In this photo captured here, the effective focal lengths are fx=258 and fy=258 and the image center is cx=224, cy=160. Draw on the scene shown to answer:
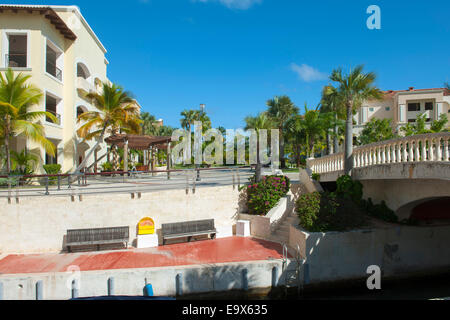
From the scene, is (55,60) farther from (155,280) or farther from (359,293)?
(359,293)

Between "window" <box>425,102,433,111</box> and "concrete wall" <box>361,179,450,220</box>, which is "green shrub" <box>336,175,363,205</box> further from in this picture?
"window" <box>425,102,433,111</box>

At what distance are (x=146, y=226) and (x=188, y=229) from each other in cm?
195

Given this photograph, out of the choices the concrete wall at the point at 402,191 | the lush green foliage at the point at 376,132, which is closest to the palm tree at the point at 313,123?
the lush green foliage at the point at 376,132

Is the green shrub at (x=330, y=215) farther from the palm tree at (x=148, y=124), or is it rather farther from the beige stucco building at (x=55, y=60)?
the palm tree at (x=148, y=124)

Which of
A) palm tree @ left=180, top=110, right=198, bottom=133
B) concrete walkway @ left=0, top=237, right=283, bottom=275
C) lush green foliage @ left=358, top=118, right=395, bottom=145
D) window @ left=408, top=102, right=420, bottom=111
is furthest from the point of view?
palm tree @ left=180, top=110, right=198, bottom=133

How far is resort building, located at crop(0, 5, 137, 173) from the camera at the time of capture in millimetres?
16969

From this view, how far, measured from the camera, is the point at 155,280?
8.79 metres

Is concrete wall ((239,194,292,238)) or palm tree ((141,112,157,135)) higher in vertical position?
palm tree ((141,112,157,135))

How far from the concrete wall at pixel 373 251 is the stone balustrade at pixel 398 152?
9.88ft

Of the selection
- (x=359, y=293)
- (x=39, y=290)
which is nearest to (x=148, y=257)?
(x=39, y=290)

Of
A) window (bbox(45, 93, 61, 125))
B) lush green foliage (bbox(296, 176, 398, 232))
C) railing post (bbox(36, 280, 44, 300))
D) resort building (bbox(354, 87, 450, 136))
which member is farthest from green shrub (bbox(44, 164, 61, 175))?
resort building (bbox(354, 87, 450, 136))

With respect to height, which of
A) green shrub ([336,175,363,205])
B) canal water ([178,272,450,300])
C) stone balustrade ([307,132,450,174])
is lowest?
canal water ([178,272,450,300])

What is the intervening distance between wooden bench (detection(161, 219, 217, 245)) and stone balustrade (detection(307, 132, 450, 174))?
698 centimetres
